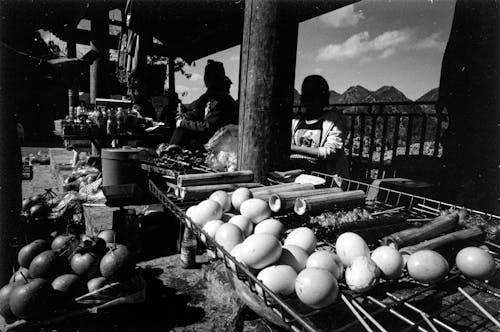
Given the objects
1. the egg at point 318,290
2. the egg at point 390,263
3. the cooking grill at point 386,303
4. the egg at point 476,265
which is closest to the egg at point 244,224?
the cooking grill at point 386,303

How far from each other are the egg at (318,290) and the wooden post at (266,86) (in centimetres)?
186

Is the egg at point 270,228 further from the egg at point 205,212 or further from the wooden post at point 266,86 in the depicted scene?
the wooden post at point 266,86

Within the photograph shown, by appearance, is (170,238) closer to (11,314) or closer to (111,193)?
(111,193)

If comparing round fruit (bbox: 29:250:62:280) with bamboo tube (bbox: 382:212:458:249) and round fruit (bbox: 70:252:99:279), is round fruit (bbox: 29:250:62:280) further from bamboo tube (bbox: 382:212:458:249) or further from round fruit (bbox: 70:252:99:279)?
bamboo tube (bbox: 382:212:458:249)

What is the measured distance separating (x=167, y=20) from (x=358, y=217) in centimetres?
884

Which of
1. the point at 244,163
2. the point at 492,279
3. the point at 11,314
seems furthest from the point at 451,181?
the point at 11,314

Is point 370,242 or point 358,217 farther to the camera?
point 358,217

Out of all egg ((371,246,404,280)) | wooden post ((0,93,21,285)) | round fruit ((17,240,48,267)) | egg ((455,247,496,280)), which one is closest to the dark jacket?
wooden post ((0,93,21,285))

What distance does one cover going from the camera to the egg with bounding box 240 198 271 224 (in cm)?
184

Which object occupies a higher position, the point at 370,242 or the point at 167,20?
the point at 167,20

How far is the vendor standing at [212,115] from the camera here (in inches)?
237

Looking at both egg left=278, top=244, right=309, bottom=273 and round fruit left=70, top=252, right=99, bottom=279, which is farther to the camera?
round fruit left=70, top=252, right=99, bottom=279

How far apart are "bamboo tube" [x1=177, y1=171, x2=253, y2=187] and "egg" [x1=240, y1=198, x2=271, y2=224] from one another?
1.81ft

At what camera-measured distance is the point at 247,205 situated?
1.89 meters
